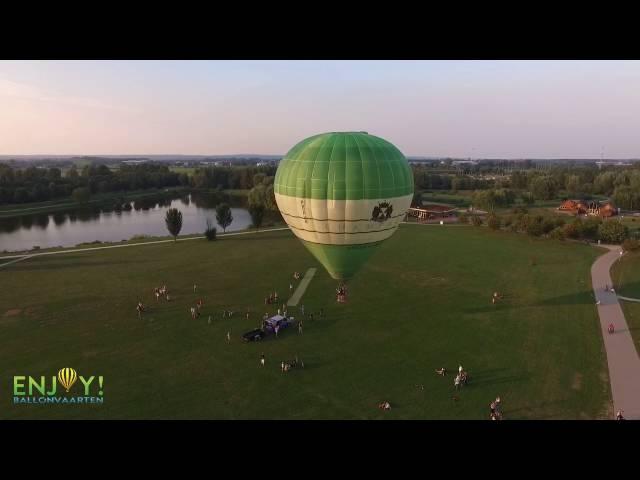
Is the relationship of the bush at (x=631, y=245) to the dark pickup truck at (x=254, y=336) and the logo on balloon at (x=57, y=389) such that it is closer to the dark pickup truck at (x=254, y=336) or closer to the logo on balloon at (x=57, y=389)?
the dark pickup truck at (x=254, y=336)

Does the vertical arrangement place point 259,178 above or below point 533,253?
above

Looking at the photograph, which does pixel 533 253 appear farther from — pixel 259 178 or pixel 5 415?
pixel 259 178

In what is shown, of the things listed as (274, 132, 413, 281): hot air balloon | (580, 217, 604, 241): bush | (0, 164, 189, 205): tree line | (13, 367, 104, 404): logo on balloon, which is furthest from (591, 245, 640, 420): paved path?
(0, 164, 189, 205): tree line

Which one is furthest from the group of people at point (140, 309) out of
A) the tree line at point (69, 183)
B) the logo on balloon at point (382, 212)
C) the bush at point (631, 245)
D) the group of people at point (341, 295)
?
the tree line at point (69, 183)

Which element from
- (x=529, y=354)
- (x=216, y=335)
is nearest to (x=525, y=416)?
(x=529, y=354)

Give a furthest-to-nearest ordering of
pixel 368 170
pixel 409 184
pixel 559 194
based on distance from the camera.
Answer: pixel 559 194 → pixel 409 184 → pixel 368 170

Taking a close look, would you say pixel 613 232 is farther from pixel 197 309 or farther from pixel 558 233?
pixel 197 309
